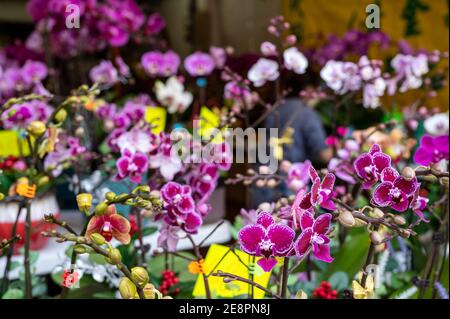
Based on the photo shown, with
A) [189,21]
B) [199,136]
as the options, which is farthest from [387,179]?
[189,21]

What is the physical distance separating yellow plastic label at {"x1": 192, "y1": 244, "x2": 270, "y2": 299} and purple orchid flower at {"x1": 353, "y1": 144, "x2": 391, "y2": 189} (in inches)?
7.4

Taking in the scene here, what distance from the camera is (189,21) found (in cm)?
320

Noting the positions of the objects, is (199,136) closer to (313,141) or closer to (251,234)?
(251,234)

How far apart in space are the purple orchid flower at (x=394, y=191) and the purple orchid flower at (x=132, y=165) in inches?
13.2

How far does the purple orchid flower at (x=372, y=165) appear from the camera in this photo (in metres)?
0.54

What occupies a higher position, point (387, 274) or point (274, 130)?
point (274, 130)

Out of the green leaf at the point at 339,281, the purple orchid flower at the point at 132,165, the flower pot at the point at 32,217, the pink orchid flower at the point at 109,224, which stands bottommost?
the green leaf at the point at 339,281

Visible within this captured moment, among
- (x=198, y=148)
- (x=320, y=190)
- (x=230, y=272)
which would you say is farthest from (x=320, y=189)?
(x=198, y=148)

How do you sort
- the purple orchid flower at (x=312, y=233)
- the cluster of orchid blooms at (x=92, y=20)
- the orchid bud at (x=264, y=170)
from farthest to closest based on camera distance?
the cluster of orchid blooms at (x=92, y=20) < the orchid bud at (x=264, y=170) < the purple orchid flower at (x=312, y=233)

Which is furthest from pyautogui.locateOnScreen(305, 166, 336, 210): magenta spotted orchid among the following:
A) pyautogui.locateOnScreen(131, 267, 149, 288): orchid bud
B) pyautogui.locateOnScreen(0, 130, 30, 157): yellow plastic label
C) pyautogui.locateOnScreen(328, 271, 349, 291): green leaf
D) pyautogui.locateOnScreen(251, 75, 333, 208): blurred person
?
pyautogui.locateOnScreen(251, 75, 333, 208): blurred person

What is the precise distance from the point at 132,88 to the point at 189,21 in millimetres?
1368

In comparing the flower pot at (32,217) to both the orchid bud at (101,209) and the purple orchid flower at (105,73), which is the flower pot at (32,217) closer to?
the purple orchid flower at (105,73)

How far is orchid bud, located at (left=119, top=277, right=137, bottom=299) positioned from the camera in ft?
1.69

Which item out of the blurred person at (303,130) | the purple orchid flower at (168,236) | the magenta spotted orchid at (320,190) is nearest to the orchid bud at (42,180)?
the purple orchid flower at (168,236)
